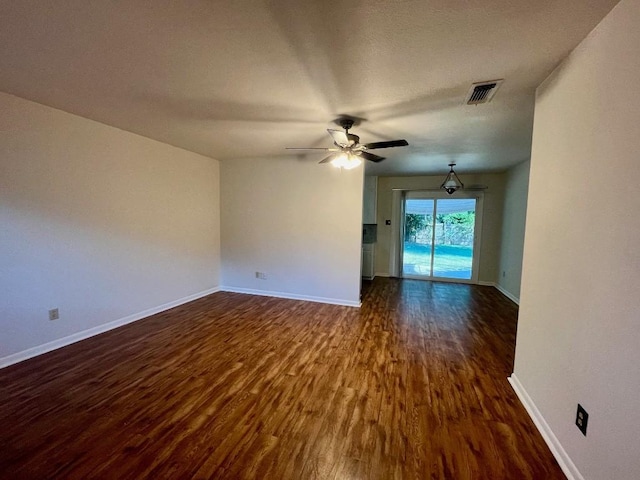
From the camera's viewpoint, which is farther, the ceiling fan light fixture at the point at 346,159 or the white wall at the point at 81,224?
the ceiling fan light fixture at the point at 346,159

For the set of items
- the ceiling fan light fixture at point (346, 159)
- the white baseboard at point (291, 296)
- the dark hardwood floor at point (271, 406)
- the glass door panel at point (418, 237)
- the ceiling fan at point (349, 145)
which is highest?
the ceiling fan at point (349, 145)

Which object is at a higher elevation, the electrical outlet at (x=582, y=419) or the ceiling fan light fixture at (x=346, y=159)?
the ceiling fan light fixture at (x=346, y=159)

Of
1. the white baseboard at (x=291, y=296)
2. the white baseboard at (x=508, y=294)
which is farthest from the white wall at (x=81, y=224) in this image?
the white baseboard at (x=508, y=294)

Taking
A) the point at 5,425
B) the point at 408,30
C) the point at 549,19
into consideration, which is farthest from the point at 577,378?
the point at 5,425

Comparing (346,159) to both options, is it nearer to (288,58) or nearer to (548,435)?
(288,58)

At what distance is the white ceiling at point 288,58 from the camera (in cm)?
141

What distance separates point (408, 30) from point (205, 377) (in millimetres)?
2910

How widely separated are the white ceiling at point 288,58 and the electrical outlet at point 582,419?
79.1 inches

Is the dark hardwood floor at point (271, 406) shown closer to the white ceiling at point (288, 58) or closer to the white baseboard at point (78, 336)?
the white baseboard at point (78, 336)

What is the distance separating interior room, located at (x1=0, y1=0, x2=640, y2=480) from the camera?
55.0 inches

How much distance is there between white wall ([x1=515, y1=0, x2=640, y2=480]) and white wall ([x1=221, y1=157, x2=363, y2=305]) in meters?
2.68

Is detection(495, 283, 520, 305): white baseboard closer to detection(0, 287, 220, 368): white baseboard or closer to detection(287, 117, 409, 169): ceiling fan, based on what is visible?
detection(287, 117, 409, 169): ceiling fan

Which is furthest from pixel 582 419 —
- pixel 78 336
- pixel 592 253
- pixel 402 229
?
pixel 402 229

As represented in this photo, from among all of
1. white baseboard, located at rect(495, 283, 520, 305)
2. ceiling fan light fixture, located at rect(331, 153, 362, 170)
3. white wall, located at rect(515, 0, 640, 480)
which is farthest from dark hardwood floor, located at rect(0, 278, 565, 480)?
ceiling fan light fixture, located at rect(331, 153, 362, 170)
